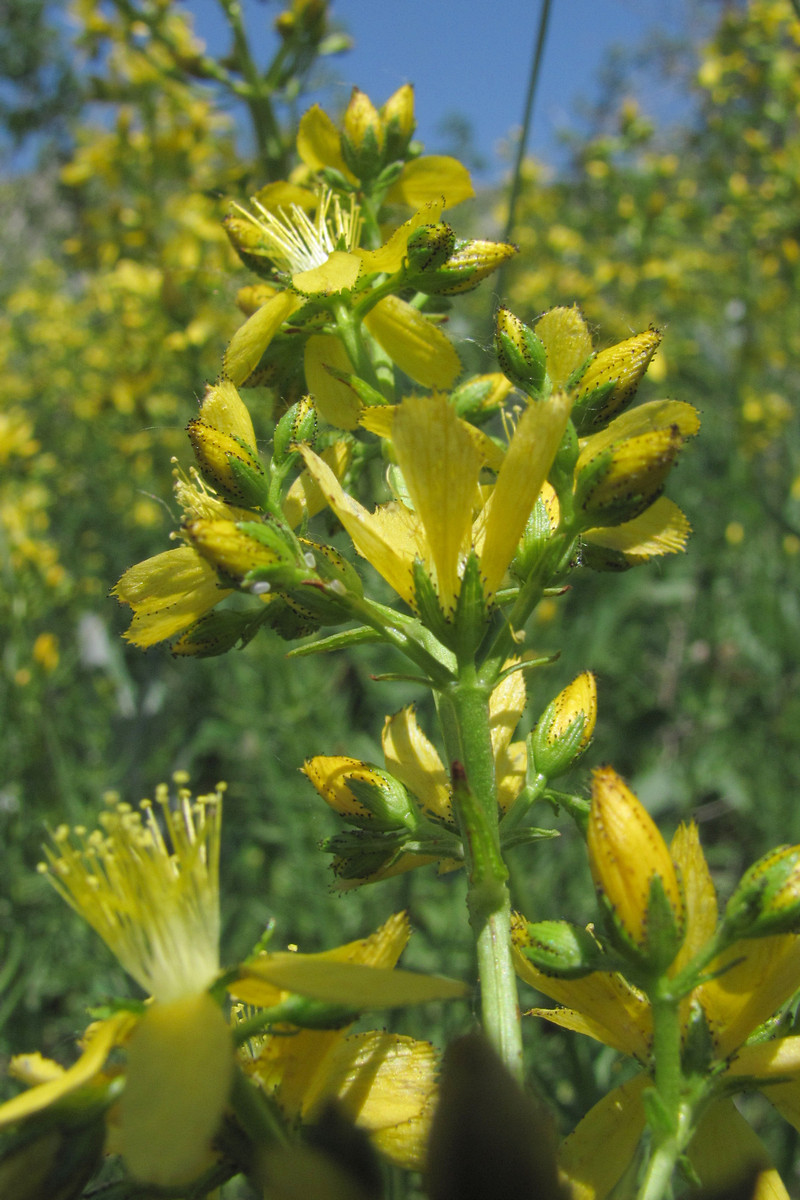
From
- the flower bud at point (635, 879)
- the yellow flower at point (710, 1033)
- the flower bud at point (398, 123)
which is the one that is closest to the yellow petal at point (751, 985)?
the yellow flower at point (710, 1033)

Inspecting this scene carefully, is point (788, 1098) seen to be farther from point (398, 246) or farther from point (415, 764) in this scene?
point (398, 246)

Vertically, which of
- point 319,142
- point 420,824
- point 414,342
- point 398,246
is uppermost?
point 319,142

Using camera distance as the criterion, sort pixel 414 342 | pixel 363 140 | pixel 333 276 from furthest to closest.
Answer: pixel 363 140 < pixel 414 342 < pixel 333 276

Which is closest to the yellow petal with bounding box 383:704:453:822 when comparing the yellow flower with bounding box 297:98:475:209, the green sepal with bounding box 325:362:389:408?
the green sepal with bounding box 325:362:389:408

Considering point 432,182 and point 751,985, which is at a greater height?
point 432,182

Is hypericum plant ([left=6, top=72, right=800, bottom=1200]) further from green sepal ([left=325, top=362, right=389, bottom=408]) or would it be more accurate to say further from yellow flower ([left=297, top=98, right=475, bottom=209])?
yellow flower ([left=297, top=98, right=475, bottom=209])

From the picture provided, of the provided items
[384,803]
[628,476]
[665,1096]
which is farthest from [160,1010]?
[628,476]

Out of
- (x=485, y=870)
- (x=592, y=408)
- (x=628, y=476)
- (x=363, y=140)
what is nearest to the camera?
(x=485, y=870)
